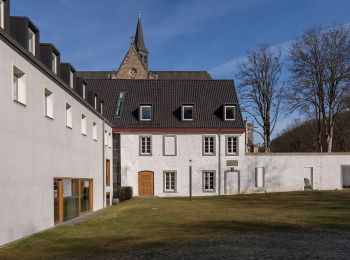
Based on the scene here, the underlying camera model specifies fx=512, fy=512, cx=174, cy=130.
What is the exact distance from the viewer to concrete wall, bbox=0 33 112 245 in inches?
532

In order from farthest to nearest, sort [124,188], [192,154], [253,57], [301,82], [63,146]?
[253,57], [301,82], [192,154], [124,188], [63,146]

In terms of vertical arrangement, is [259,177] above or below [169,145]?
below

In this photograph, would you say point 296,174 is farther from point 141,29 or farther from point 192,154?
point 141,29

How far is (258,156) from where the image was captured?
1657 inches

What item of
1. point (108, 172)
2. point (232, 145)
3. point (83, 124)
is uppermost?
point (83, 124)

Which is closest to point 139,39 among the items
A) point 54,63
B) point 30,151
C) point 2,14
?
point 54,63

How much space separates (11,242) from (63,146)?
7401 millimetres

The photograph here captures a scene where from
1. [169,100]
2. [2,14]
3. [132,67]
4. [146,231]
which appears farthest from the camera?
[132,67]

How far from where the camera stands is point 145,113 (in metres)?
42.9

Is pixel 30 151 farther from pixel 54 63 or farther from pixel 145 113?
pixel 145 113

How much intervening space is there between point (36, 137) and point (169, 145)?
83.8 ft

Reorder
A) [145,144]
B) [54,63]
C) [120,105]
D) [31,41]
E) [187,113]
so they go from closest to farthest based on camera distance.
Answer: [31,41]
[54,63]
[145,144]
[187,113]
[120,105]

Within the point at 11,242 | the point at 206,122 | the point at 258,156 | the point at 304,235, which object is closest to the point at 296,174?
the point at 258,156

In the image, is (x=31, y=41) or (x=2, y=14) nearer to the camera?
(x=2, y=14)
